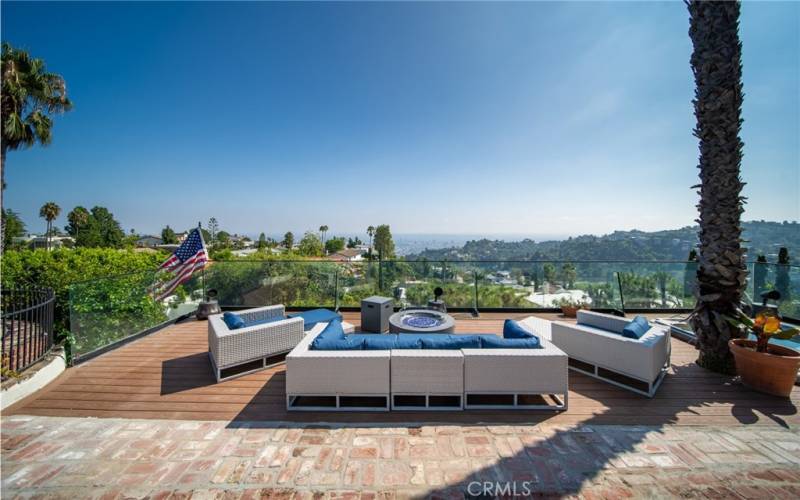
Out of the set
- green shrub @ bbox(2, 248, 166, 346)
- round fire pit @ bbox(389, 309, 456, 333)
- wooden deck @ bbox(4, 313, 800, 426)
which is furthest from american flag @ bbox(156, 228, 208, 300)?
round fire pit @ bbox(389, 309, 456, 333)

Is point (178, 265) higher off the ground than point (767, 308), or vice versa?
point (178, 265)

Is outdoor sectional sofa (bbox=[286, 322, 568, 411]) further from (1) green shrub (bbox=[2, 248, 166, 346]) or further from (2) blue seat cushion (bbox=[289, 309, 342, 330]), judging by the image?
(1) green shrub (bbox=[2, 248, 166, 346])

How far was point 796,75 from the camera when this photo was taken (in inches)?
233

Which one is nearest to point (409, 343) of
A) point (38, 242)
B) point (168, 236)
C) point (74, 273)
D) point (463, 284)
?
point (463, 284)

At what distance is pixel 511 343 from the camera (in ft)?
10.8

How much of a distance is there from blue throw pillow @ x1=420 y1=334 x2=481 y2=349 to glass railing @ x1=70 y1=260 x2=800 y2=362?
379cm

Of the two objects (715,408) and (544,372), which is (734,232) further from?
(544,372)

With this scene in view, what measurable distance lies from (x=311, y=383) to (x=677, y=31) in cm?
857

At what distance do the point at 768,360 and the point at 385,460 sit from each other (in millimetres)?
4646

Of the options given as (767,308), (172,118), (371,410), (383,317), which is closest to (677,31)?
(767,308)

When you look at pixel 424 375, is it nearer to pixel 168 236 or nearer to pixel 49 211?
pixel 49 211

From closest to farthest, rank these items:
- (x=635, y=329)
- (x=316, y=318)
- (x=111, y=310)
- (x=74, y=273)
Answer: (x=635, y=329) < (x=111, y=310) < (x=316, y=318) < (x=74, y=273)

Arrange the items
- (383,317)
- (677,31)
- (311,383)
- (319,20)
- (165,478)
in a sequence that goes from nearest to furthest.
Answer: (165,478) → (311,383) → (677,31) → (383,317) → (319,20)

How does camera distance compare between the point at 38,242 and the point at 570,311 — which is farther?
the point at 38,242
